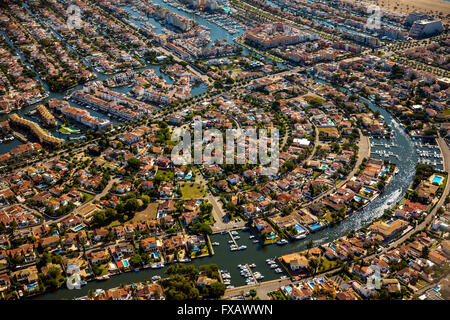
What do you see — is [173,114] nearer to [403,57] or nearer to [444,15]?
[403,57]

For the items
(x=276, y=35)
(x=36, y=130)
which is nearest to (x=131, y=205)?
(x=36, y=130)

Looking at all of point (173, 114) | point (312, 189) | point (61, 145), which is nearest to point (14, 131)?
point (61, 145)

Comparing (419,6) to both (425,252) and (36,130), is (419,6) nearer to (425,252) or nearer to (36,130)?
(425,252)

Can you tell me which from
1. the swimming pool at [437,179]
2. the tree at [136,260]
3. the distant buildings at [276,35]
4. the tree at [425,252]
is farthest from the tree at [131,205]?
the distant buildings at [276,35]

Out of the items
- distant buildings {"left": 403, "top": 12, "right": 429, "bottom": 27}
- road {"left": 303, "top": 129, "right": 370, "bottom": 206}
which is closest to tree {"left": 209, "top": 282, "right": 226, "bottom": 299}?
road {"left": 303, "top": 129, "right": 370, "bottom": 206}

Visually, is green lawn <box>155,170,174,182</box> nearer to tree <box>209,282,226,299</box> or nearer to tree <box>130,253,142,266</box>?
tree <box>130,253,142,266</box>

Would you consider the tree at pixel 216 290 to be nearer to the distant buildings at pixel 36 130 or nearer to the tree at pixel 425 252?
the tree at pixel 425 252
